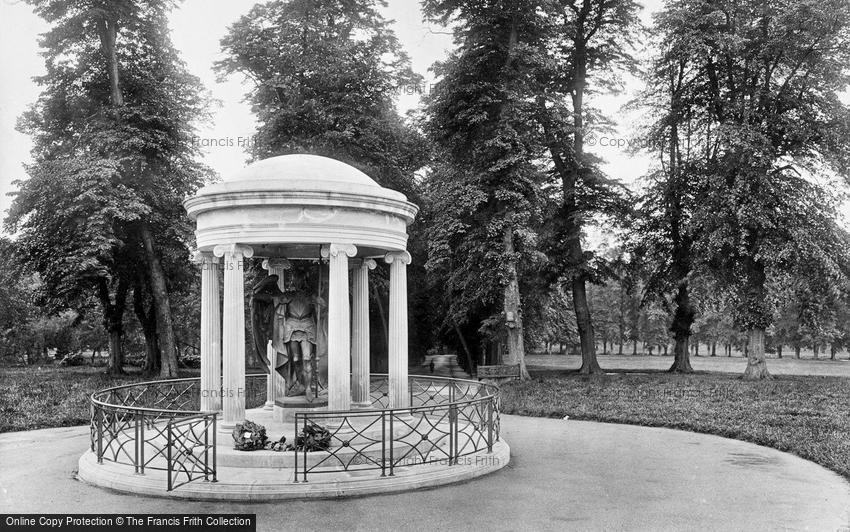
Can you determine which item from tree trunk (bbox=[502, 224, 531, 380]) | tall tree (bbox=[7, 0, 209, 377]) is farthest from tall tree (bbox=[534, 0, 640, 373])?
→ tall tree (bbox=[7, 0, 209, 377])

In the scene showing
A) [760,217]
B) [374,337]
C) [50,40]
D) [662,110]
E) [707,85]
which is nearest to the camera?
[760,217]

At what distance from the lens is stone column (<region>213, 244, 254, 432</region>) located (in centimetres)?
1367

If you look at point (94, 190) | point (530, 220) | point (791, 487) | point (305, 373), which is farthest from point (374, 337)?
point (791, 487)

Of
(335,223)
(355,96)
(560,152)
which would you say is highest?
(355,96)

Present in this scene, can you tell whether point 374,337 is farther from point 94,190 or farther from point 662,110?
point 662,110

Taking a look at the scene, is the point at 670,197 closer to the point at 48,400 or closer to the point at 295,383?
the point at 295,383

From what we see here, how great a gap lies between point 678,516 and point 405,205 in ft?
25.1

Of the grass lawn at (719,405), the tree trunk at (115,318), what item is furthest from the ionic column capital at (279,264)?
the tree trunk at (115,318)

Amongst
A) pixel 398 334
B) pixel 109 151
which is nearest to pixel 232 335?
pixel 398 334

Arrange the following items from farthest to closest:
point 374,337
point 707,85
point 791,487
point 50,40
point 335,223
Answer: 1. point 374,337
2. point 707,85
3. point 50,40
4. point 335,223
5. point 791,487

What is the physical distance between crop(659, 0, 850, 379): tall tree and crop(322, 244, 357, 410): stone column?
20000mm

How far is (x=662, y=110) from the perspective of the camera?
3728 centimetres

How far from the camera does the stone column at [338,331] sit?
535 inches

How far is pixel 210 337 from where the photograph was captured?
15164 mm
